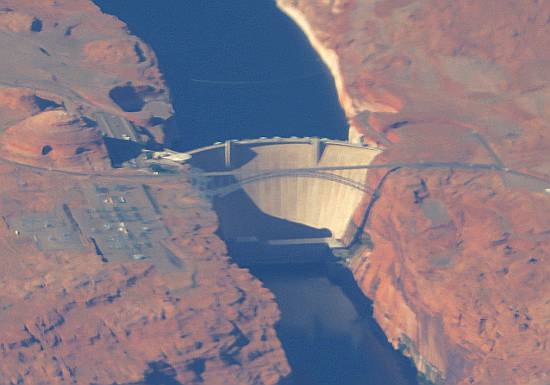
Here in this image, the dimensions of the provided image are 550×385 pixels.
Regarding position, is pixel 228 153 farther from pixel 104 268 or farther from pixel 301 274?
pixel 104 268

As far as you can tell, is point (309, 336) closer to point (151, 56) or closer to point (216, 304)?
point (216, 304)

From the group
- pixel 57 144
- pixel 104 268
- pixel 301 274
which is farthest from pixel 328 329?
pixel 57 144

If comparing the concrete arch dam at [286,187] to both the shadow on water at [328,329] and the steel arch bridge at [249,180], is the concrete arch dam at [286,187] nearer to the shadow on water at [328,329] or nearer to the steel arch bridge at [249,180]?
the steel arch bridge at [249,180]

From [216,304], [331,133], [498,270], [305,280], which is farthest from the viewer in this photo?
[331,133]

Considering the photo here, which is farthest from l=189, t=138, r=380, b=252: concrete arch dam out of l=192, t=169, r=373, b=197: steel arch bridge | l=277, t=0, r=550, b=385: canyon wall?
l=277, t=0, r=550, b=385: canyon wall

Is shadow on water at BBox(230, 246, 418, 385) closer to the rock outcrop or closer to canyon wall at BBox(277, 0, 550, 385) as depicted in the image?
canyon wall at BBox(277, 0, 550, 385)

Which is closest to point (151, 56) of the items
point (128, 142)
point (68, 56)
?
point (68, 56)

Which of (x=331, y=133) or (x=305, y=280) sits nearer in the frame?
(x=305, y=280)
